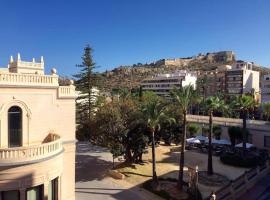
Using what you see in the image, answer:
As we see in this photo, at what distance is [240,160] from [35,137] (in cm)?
2655

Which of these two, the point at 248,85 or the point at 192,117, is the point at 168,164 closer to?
the point at 192,117

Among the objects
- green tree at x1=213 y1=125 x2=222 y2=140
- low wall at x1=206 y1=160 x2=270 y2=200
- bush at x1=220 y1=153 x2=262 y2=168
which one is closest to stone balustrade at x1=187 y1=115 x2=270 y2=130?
green tree at x1=213 y1=125 x2=222 y2=140

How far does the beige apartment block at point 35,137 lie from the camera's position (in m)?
16.0

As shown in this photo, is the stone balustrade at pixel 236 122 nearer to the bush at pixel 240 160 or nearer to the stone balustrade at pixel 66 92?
the bush at pixel 240 160

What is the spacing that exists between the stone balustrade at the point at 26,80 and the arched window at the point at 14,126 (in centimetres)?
178

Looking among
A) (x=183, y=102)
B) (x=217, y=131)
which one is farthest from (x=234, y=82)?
(x=183, y=102)

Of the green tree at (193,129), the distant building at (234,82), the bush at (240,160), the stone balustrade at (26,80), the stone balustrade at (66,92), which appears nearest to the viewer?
the stone balustrade at (26,80)

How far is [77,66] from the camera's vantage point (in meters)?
58.1

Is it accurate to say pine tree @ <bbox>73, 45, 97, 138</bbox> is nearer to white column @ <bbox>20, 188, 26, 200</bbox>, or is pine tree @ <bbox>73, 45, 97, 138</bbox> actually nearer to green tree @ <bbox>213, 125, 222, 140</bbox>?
green tree @ <bbox>213, 125, 222, 140</bbox>

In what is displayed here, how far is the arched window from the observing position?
18656mm

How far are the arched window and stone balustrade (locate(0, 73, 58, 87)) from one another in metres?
1.78

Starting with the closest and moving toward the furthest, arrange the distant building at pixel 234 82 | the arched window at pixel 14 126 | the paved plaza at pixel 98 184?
the arched window at pixel 14 126 < the paved plaza at pixel 98 184 < the distant building at pixel 234 82

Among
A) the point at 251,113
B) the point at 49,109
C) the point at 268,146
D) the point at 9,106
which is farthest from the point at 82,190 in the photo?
the point at 251,113

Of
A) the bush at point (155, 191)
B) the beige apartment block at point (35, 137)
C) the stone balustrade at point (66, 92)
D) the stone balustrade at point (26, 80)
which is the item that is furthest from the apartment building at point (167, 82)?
the stone balustrade at point (26, 80)
